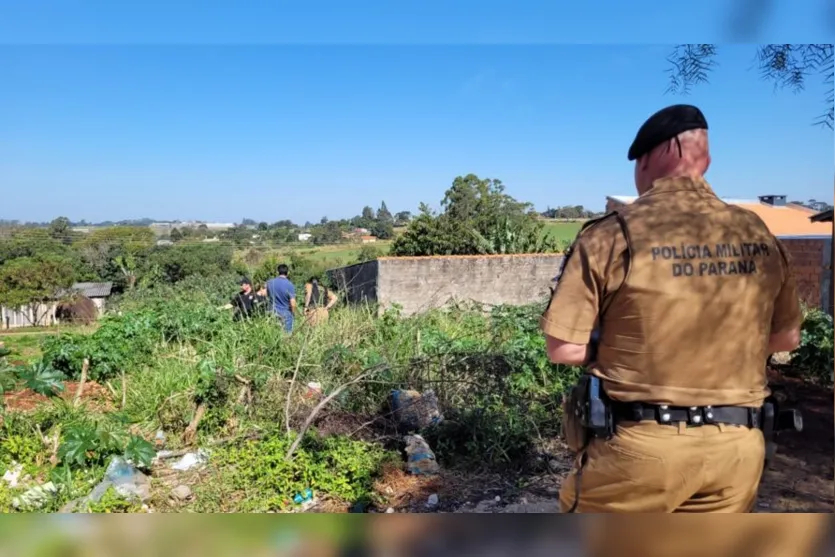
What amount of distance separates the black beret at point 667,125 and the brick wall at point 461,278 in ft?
24.3

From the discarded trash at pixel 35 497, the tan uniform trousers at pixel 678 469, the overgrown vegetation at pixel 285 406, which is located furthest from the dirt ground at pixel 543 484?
the tan uniform trousers at pixel 678 469

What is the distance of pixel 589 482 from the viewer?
1.74 m

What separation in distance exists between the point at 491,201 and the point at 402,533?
5.60 m

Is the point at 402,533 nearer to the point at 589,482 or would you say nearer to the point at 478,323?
the point at 589,482

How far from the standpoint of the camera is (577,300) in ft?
5.41

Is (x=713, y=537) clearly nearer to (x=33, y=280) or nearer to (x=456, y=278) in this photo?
(x=33, y=280)

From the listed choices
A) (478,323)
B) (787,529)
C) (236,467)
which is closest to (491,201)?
(478,323)

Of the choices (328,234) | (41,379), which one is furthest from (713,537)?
(41,379)

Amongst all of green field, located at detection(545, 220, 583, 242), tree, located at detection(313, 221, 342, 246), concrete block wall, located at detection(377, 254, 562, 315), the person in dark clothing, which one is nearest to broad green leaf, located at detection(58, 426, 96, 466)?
tree, located at detection(313, 221, 342, 246)

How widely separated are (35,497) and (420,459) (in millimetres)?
2252

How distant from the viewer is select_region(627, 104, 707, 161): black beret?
1.73 m

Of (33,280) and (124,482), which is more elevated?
(33,280)

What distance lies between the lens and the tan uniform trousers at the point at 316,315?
5.67 metres

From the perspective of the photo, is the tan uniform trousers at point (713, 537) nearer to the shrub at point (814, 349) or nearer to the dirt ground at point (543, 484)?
the dirt ground at point (543, 484)
